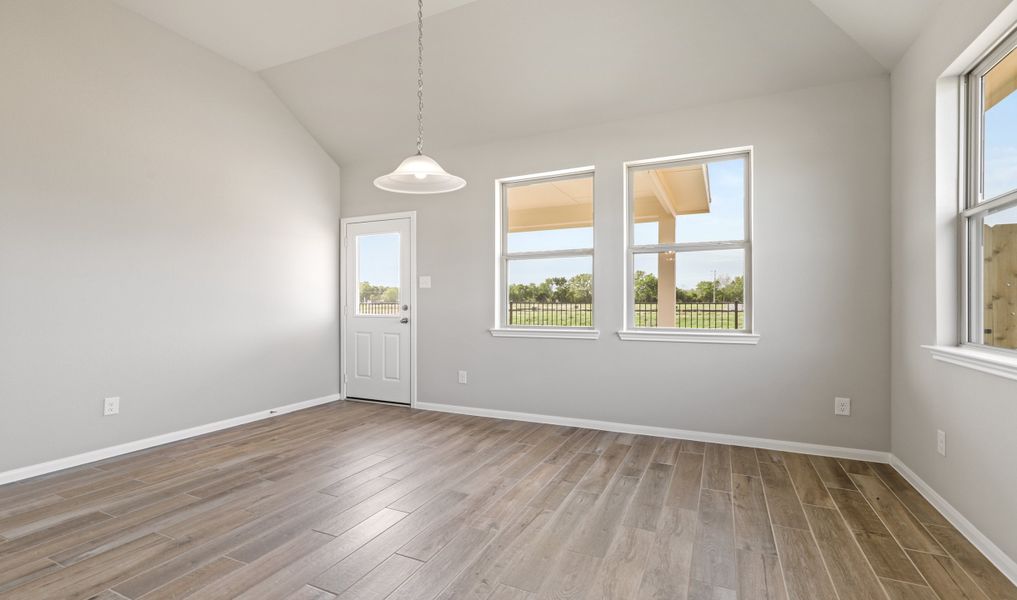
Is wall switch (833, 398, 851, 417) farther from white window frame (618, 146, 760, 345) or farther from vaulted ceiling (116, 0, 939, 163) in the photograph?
vaulted ceiling (116, 0, 939, 163)

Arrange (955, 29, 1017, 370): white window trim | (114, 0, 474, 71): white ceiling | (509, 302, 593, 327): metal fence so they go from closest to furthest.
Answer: (955, 29, 1017, 370): white window trim < (114, 0, 474, 71): white ceiling < (509, 302, 593, 327): metal fence

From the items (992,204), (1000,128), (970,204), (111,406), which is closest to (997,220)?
(992,204)

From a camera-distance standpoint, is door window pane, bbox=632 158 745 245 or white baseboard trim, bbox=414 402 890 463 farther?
door window pane, bbox=632 158 745 245

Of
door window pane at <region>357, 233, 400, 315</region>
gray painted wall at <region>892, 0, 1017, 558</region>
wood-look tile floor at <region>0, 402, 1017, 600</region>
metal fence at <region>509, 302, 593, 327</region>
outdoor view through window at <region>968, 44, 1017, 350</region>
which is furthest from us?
door window pane at <region>357, 233, 400, 315</region>

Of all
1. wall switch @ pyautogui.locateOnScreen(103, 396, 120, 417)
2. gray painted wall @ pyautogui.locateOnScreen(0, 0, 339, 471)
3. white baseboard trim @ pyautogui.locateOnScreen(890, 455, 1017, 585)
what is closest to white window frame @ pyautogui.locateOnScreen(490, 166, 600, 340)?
gray painted wall @ pyautogui.locateOnScreen(0, 0, 339, 471)

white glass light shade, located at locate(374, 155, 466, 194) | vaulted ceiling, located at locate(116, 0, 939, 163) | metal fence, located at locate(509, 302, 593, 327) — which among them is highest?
vaulted ceiling, located at locate(116, 0, 939, 163)

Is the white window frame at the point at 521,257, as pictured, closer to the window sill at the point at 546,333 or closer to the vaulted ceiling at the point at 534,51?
the window sill at the point at 546,333

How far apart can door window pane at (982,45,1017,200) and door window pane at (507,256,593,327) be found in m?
2.55

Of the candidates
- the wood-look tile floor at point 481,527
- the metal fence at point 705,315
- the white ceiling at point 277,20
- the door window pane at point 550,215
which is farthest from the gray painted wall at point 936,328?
the white ceiling at point 277,20

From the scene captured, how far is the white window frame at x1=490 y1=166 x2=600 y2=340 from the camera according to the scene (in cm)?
426

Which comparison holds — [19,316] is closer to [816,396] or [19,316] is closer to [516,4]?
[516,4]

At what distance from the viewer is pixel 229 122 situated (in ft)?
14.0

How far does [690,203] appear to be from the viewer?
3990mm

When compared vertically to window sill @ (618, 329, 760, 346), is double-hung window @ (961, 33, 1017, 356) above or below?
above
